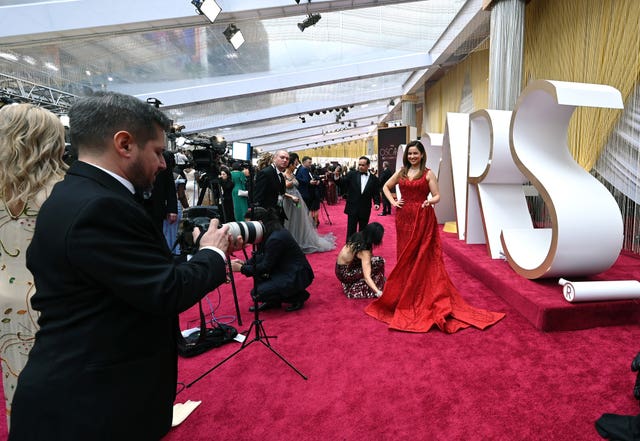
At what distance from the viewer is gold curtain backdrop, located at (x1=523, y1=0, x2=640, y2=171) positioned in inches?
153

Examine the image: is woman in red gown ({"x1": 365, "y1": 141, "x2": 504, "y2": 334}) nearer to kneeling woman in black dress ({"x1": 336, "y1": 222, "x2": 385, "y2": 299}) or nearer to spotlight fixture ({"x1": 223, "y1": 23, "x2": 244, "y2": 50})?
kneeling woman in black dress ({"x1": 336, "y1": 222, "x2": 385, "y2": 299})

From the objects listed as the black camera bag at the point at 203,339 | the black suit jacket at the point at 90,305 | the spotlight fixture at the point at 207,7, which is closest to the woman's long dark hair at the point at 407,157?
the black camera bag at the point at 203,339

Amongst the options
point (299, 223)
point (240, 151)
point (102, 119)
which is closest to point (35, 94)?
point (299, 223)

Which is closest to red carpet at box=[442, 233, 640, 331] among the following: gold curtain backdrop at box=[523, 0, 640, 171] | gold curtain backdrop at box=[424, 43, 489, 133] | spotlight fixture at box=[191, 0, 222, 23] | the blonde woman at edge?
gold curtain backdrop at box=[523, 0, 640, 171]

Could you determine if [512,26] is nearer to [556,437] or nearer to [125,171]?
[556,437]

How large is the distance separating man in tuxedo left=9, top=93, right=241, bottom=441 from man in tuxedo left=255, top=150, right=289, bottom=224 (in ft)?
10.9

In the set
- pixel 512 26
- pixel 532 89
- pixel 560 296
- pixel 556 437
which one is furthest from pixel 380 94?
pixel 556 437

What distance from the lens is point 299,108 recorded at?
13680mm

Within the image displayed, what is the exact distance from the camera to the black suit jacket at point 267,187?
422 centimetres

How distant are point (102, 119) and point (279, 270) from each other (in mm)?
2614

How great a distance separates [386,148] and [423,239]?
8.85m

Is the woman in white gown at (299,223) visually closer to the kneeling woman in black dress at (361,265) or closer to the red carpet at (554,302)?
the kneeling woman in black dress at (361,265)

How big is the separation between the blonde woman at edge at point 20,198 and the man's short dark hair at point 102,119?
663mm

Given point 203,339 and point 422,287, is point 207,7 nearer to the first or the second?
point 203,339
